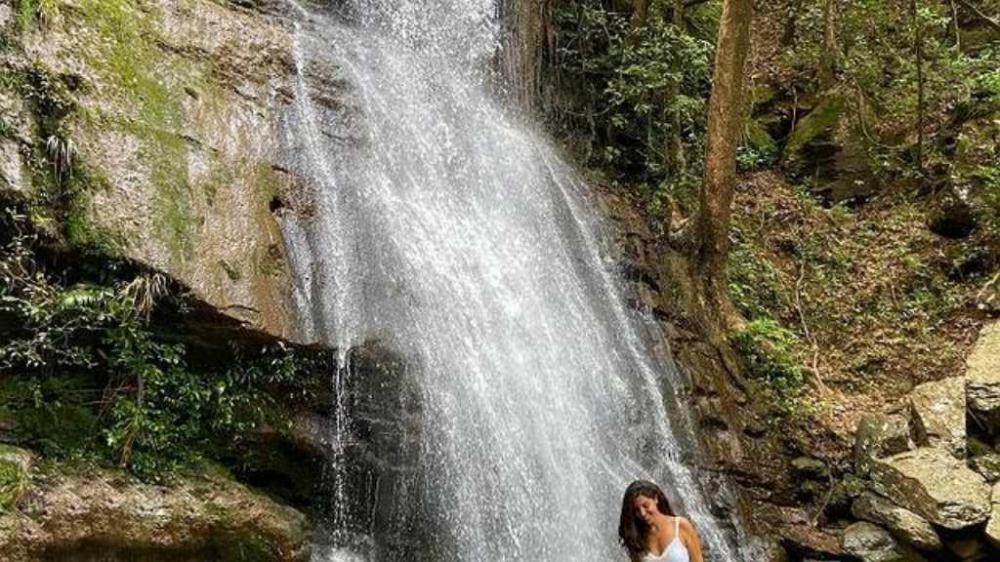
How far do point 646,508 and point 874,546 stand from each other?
5161 mm

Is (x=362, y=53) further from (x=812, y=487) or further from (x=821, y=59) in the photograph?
(x=821, y=59)

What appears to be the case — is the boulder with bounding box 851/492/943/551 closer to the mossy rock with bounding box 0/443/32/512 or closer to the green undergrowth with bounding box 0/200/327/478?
the green undergrowth with bounding box 0/200/327/478

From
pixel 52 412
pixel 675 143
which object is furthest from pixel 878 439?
pixel 52 412

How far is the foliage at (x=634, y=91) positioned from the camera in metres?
11.7

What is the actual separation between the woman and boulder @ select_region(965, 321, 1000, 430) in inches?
238

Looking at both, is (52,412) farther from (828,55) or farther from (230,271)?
(828,55)

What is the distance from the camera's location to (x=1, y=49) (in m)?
5.59

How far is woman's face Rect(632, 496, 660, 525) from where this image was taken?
3877mm

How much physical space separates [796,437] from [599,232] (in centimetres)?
330

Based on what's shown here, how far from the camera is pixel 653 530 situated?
12.7 ft

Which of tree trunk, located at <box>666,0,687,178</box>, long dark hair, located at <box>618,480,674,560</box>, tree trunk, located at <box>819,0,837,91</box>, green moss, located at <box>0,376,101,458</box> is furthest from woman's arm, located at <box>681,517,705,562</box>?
tree trunk, located at <box>819,0,837,91</box>

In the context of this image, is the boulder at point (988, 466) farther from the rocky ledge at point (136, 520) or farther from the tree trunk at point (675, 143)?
the rocky ledge at point (136, 520)

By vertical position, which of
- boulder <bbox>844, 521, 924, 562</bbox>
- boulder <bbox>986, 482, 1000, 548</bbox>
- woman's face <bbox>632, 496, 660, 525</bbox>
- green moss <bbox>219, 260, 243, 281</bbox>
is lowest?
boulder <bbox>844, 521, 924, 562</bbox>

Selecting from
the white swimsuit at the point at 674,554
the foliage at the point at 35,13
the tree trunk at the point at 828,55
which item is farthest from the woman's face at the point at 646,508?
the tree trunk at the point at 828,55
